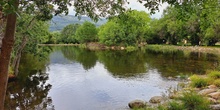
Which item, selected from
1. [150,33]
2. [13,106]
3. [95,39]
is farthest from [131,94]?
[95,39]

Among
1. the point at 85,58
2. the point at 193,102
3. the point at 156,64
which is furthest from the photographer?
the point at 85,58

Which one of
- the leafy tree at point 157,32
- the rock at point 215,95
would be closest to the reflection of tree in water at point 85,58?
the rock at point 215,95

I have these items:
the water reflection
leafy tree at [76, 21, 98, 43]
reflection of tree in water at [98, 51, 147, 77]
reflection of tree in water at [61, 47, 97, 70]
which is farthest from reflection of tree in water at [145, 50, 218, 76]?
leafy tree at [76, 21, 98, 43]

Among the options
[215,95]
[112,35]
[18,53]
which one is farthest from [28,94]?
[112,35]

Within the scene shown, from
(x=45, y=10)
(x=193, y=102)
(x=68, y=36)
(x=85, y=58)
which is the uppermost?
(x=68, y=36)

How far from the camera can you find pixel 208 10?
6.00 m

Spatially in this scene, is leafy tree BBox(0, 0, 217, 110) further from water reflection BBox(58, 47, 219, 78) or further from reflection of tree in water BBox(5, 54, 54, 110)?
water reflection BBox(58, 47, 219, 78)

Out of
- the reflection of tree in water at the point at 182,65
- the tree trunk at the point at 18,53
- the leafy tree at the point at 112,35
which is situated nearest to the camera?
the tree trunk at the point at 18,53

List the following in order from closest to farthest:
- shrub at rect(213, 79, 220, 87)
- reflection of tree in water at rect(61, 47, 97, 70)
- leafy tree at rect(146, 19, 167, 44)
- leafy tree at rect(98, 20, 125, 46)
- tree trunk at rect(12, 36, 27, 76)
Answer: shrub at rect(213, 79, 220, 87) < tree trunk at rect(12, 36, 27, 76) < reflection of tree in water at rect(61, 47, 97, 70) < leafy tree at rect(98, 20, 125, 46) < leafy tree at rect(146, 19, 167, 44)

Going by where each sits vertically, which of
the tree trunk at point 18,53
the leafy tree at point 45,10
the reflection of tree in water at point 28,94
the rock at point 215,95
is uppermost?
the leafy tree at point 45,10

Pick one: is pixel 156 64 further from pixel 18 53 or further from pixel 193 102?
pixel 193 102

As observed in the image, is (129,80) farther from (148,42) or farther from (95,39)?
(95,39)

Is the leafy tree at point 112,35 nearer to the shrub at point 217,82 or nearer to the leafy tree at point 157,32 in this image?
the leafy tree at point 157,32

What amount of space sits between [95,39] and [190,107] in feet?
300
